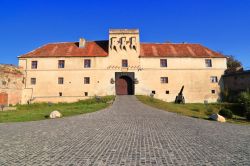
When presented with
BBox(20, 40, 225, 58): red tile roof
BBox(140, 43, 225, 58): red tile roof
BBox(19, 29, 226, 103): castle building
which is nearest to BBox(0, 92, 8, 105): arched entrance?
BBox(19, 29, 226, 103): castle building

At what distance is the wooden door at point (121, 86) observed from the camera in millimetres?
34312

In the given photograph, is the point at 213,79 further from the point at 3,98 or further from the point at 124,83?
the point at 3,98

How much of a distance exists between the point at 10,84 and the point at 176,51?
26955 millimetres

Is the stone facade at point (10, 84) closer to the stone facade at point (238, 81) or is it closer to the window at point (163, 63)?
the window at point (163, 63)

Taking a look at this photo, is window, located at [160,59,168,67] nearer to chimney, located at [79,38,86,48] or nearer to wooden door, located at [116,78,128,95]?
wooden door, located at [116,78,128,95]

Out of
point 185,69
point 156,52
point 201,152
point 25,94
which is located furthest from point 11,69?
point 201,152

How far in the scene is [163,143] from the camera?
25.2 ft

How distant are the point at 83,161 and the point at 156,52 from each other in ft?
104

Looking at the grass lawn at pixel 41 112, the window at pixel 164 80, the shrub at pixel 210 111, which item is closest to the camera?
the grass lawn at pixel 41 112

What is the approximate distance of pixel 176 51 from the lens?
36281 mm

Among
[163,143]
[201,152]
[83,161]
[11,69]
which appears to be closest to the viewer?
[83,161]

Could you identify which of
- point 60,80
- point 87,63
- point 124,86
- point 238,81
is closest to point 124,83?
point 124,86

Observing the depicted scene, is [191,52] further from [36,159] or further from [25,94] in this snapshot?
[36,159]

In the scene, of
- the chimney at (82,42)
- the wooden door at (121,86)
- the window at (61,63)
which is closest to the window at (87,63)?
the window at (61,63)
